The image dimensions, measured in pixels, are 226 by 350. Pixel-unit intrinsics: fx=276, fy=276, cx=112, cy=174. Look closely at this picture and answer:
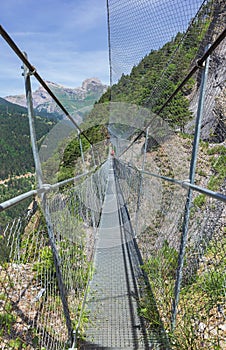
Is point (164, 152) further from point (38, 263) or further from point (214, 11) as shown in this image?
point (38, 263)

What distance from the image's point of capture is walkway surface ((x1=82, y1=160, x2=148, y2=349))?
1743mm

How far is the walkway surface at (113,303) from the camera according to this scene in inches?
68.6

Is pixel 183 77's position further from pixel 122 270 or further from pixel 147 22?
pixel 122 270

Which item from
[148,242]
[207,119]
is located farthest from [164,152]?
[148,242]

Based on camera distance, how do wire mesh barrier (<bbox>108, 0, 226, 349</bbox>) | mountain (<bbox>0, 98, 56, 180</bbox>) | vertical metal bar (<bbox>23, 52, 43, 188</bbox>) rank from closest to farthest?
vertical metal bar (<bbox>23, 52, 43, 188</bbox>) < wire mesh barrier (<bbox>108, 0, 226, 349</bbox>) < mountain (<bbox>0, 98, 56, 180</bbox>)

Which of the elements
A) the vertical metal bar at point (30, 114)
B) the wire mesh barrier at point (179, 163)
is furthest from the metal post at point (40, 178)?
the wire mesh barrier at point (179, 163)

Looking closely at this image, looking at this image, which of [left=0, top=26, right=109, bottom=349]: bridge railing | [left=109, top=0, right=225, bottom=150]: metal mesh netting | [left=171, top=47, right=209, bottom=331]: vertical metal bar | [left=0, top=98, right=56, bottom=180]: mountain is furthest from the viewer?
[left=109, top=0, right=225, bottom=150]: metal mesh netting

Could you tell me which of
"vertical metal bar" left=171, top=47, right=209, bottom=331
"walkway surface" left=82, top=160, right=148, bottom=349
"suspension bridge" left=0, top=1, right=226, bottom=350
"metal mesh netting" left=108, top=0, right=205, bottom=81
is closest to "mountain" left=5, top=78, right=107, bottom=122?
"suspension bridge" left=0, top=1, right=226, bottom=350

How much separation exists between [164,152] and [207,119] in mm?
1112

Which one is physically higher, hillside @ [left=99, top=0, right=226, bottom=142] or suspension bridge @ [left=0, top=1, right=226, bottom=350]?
hillside @ [left=99, top=0, right=226, bottom=142]

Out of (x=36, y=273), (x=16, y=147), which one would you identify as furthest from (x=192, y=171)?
(x=16, y=147)

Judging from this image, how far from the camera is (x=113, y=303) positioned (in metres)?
2.12

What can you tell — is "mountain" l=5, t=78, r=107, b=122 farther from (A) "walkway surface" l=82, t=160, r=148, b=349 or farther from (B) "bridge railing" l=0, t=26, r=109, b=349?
(A) "walkway surface" l=82, t=160, r=148, b=349

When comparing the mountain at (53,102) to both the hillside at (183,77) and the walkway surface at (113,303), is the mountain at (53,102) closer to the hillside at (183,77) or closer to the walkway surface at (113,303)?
the hillside at (183,77)
